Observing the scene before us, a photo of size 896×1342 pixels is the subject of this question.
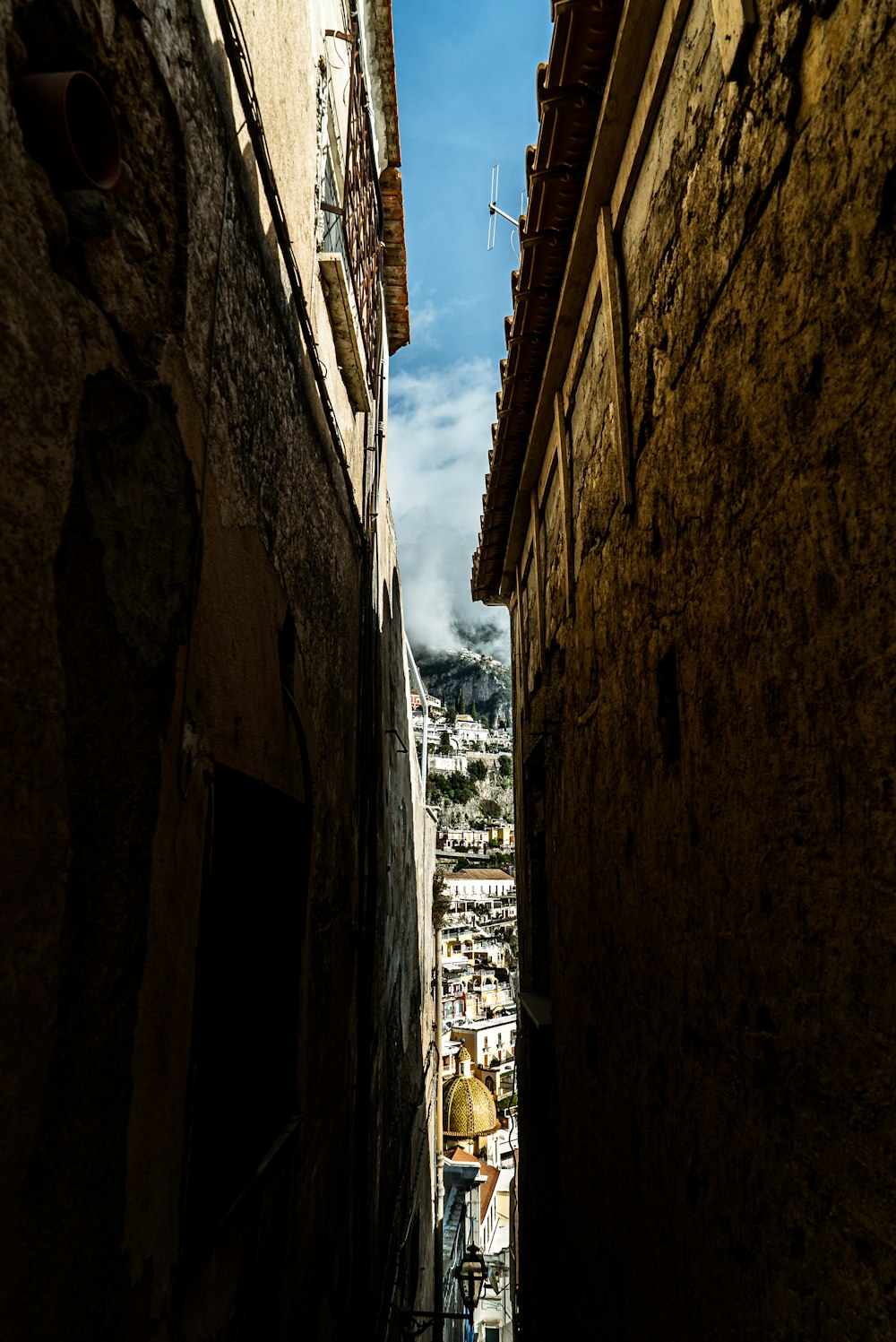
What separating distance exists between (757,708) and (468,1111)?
18.5m

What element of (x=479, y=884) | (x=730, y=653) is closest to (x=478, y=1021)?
(x=479, y=884)

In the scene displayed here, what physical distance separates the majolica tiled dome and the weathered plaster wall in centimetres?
1590

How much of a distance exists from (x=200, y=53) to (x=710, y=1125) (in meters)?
2.86

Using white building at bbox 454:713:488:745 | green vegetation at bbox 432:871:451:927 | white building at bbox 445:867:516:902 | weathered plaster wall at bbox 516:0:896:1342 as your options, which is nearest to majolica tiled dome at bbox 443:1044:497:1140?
green vegetation at bbox 432:871:451:927

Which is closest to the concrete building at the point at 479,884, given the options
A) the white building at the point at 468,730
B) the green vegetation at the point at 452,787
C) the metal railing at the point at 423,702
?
the green vegetation at the point at 452,787

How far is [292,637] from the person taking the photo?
2.93 meters

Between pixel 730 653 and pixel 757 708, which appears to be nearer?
pixel 757 708

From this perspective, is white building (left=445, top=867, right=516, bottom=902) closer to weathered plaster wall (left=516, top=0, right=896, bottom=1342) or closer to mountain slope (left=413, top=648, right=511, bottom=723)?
weathered plaster wall (left=516, top=0, right=896, bottom=1342)

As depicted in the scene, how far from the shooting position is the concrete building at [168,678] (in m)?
1.16

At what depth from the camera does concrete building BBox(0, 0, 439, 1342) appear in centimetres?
116

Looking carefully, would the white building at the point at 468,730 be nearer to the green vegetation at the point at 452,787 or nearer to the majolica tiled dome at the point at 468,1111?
the green vegetation at the point at 452,787

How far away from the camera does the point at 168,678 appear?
164cm

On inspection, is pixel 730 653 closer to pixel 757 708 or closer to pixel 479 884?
pixel 757 708

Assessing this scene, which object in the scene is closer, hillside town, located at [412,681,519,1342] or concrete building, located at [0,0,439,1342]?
concrete building, located at [0,0,439,1342]
